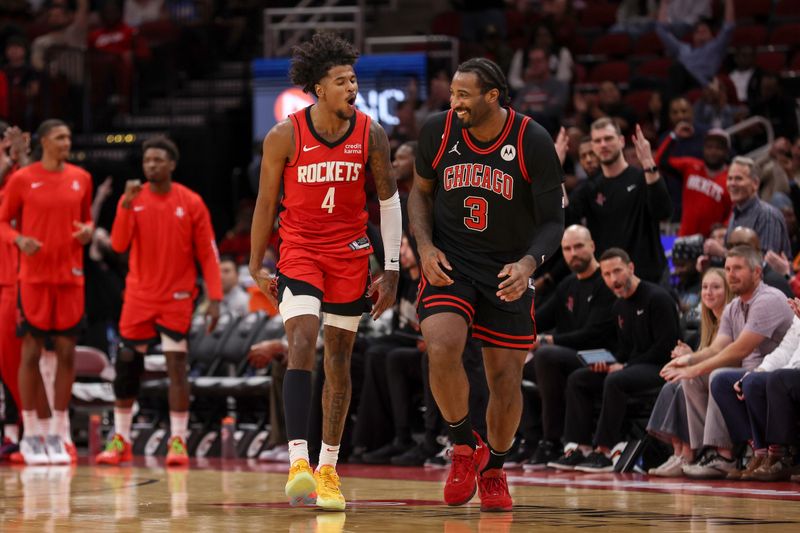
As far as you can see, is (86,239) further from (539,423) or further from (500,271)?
(500,271)

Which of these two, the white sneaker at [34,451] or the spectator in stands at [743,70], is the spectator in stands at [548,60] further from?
the white sneaker at [34,451]

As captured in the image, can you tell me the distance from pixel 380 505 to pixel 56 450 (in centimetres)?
451

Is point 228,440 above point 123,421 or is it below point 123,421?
below

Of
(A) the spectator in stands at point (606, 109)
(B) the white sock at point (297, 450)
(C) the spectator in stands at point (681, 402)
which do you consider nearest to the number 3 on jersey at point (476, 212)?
(B) the white sock at point (297, 450)

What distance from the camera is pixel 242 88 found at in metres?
17.4

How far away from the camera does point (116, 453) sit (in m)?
9.57

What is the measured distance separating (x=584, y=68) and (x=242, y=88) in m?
4.72

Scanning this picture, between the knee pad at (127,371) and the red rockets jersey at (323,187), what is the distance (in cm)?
406

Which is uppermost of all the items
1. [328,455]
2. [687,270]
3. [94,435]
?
[687,270]

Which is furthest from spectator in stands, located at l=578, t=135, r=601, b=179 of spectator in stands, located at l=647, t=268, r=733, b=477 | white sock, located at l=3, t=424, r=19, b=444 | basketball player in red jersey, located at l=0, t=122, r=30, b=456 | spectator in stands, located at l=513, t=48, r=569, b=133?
white sock, located at l=3, t=424, r=19, b=444

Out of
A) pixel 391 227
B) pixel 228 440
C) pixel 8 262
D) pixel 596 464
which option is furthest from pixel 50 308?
pixel 391 227

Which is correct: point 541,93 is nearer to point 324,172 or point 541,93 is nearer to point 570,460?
point 570,460

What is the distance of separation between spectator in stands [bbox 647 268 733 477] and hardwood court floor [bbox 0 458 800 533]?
1.13 ft

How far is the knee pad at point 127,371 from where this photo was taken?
972 centimetres
